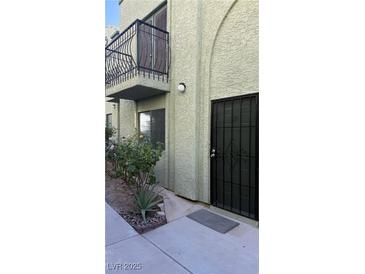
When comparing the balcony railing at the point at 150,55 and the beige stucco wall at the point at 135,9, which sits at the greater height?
the beige stucco wall at the point at 135,9

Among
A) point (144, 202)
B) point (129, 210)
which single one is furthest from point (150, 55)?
point (129, 210)

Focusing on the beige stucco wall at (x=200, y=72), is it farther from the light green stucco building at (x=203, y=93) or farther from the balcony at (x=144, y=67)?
the balcony at (x=144, y=67)

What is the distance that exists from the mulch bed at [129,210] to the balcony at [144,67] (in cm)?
267

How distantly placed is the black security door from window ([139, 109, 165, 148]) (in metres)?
1.86

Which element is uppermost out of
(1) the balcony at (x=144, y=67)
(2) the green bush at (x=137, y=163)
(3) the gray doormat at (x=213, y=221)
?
(1) the balcony at (x=144, y=67)

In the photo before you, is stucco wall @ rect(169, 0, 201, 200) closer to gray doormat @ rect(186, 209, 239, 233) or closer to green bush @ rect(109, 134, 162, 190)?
gray doormat @ rect(186, 209, 239, 233)

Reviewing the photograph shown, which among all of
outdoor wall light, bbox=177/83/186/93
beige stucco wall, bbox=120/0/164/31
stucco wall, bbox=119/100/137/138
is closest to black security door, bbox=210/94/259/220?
outdoor wall light, bbox=177/83/186/93

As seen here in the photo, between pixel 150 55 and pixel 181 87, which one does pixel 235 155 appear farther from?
pixel 150 55

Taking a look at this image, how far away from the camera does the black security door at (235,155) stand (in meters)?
3.92

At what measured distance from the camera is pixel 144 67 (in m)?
5.38

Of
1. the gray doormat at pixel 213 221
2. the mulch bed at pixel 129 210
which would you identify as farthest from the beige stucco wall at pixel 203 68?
the mulch bed at pixel 129 210

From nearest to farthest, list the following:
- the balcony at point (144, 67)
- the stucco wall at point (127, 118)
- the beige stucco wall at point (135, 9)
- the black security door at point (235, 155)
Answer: the black security door at point (235, 155) < the balcony at point (144, 67) < the beige stucco wall at point (135, 9) < the stucco wall at point (127, 118)
